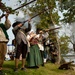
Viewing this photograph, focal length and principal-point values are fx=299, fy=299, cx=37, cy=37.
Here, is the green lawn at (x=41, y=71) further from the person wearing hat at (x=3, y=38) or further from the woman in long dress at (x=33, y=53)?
the person wearing hat at (x=3, y=38)

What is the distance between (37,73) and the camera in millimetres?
11219

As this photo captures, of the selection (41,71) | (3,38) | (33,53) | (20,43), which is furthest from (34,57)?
(3,38)

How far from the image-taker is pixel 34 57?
11867mm

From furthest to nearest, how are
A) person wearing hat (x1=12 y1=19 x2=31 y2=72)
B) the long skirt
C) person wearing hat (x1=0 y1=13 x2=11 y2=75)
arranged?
the long skirt, person wearing hat (x1=12 y1=19 x2=31 y2=72), person wearing hat (x1=0 y1=13 x2=11 y2=75)

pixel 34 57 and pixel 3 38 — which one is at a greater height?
pixel 3 38

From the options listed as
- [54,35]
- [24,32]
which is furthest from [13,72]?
[54,35]

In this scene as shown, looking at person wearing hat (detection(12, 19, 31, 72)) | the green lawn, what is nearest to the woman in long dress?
the green lawn

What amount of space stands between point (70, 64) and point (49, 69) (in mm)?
1001

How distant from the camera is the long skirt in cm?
1173

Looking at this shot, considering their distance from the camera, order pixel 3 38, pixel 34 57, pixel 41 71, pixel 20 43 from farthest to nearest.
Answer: pixel 34 57 → pixel 41 71 → pixel 20 43 → pixel 3 38

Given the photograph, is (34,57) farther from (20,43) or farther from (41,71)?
(20,43)

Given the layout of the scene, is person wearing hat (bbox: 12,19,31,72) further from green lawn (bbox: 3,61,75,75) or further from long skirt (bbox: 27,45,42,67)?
long skirt (bbox: 27,45,42,67)

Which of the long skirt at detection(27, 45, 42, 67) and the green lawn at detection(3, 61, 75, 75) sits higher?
the long skirt at detection(27, 45, 42, 67)

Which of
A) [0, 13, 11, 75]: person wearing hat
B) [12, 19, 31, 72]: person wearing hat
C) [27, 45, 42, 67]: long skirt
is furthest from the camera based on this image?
[27, 45, 42, 67]: long skirt
